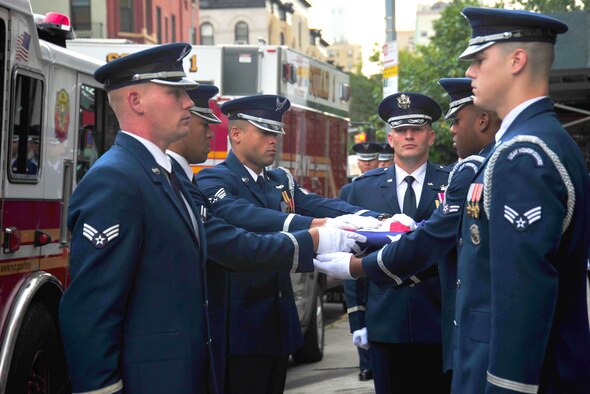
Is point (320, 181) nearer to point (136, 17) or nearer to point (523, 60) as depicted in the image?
point (523, 60)

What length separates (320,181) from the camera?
47.8 feet

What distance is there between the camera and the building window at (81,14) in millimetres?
47844

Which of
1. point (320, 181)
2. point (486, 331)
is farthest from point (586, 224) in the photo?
point (320, 181)

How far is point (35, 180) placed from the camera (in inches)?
267

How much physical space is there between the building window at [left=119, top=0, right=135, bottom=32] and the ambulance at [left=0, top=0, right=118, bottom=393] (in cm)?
4289

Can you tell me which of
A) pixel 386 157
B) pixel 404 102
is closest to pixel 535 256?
pixel 404 102

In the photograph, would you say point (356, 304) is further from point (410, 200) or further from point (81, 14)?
point (81, 14)

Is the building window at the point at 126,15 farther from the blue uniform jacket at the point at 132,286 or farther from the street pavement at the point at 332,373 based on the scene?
the blue uniform jacket at the point at 132,286

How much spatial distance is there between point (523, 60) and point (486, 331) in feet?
3.23

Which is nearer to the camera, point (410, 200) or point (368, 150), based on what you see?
point (410, 200)

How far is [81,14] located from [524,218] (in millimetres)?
46249

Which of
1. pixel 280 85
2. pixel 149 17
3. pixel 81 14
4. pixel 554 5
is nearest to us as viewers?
pixel 280 85

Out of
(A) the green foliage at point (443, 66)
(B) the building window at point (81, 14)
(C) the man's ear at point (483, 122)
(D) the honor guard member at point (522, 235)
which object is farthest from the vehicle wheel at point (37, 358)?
(B) the building window at point (81, 14)

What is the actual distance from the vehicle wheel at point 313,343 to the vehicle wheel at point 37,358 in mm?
4758
